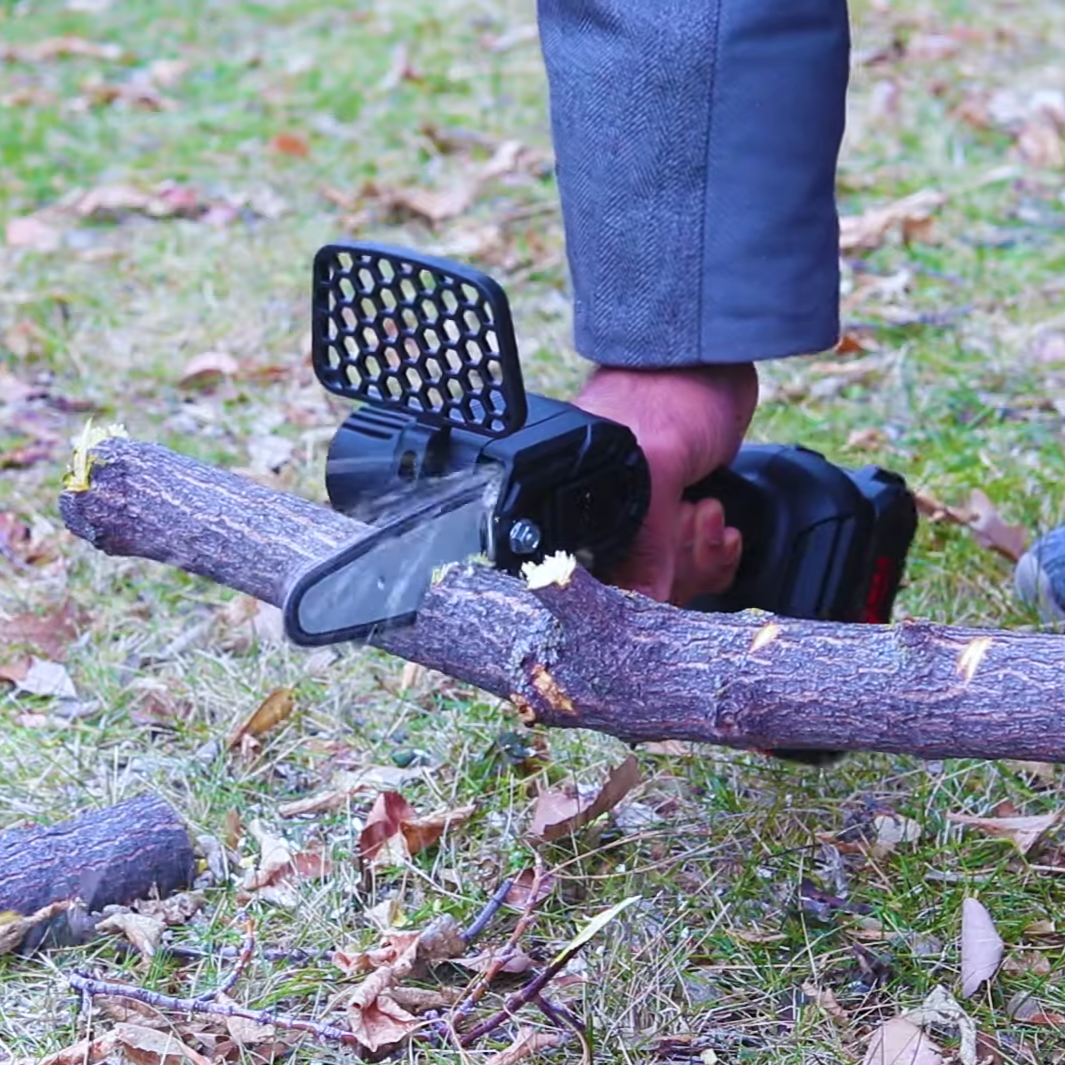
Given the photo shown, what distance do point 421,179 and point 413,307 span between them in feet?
8.62

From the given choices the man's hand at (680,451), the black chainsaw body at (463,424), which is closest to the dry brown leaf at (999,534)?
the man's hand at (680,451)

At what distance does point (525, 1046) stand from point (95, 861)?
493 mm

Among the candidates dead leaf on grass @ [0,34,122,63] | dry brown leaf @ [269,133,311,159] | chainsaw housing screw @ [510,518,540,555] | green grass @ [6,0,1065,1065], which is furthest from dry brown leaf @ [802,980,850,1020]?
dead leaf on grass @ [0,34,122,63]

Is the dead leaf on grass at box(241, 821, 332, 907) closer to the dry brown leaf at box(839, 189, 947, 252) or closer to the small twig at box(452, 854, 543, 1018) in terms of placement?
the small twig at box(452, 854, 543, 1018)

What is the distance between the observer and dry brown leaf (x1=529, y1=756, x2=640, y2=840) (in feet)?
5.54

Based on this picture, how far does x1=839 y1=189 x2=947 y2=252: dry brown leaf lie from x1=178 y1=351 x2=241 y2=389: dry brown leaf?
1.32 metres

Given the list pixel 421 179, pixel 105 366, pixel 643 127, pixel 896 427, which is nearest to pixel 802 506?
pixel 643 127

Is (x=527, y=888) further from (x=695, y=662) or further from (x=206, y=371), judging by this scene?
(x=206, y=371)

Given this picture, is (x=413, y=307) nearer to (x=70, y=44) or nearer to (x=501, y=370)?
(x=501, y=370)

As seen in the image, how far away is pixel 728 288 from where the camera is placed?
1751 millimetres

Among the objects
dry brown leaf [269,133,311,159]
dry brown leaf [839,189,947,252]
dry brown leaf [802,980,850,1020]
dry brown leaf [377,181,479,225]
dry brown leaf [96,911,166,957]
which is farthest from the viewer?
dry brown leaf [269,133,311,159]

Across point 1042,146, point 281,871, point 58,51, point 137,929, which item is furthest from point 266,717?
point 58,51

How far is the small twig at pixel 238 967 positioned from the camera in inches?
58.6

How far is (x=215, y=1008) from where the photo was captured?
57.1 inches
